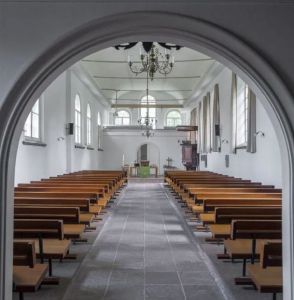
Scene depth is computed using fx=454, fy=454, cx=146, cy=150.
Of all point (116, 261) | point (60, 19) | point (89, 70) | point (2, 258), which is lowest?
point (116, 261)

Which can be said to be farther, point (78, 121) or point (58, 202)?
point (78, 121)

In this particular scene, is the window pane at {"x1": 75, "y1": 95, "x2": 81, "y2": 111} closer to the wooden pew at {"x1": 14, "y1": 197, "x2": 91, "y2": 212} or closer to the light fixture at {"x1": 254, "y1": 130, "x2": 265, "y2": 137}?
the light fixture at {"x1": 254, "y1": 130, "x2": 265, "y2": 137}

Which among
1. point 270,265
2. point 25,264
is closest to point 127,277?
point 25,264

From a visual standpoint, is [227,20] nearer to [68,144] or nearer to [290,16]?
[290,16]

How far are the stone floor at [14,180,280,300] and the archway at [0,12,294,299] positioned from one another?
1639 millimetres

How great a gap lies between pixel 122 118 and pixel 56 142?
47.6 feet

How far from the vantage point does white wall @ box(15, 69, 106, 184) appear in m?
10.3

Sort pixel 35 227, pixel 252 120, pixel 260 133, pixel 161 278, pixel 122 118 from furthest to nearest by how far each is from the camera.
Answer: pixel 122 118
pixel 252 120
pixel 260 133
pixel 161 278
pixel 35 227

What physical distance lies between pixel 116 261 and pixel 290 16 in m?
3.74

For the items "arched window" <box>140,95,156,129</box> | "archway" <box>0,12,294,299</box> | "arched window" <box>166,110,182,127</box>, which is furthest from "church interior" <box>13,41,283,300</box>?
"arched window" <box>166,110,182,127</box>

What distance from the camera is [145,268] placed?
5199 mm

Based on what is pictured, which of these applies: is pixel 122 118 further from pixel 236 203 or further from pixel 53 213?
pixel 53 213

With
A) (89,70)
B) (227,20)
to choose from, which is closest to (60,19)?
(227,20)

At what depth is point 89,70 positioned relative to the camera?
58.5 ft
